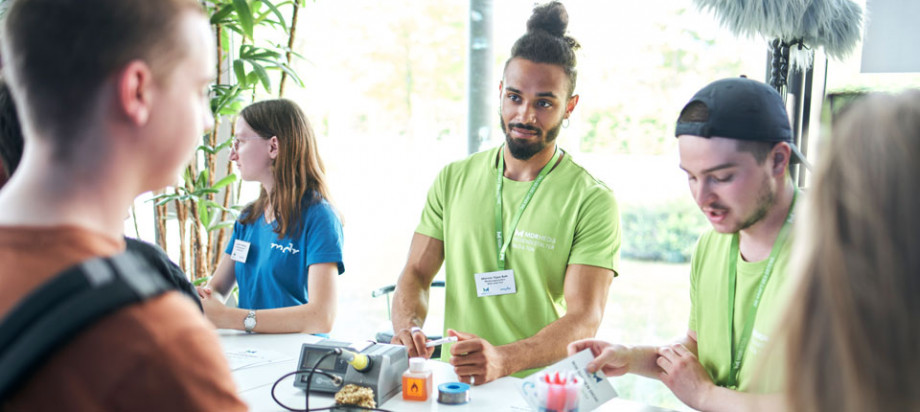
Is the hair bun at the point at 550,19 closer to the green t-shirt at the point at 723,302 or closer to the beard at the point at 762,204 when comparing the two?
the green t-shirt at the point at 723,302

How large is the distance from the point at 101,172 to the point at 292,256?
70.9 inches

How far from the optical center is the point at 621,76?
4746 mm

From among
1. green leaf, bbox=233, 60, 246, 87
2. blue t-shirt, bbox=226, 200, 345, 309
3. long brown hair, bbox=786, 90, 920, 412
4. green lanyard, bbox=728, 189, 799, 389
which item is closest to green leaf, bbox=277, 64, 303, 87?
green leaf, bbox=233, 60, 246, 87

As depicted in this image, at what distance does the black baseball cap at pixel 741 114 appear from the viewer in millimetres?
1632

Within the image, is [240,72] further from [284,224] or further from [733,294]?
[733,294]

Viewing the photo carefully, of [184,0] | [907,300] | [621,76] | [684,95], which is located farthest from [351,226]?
[907,300]

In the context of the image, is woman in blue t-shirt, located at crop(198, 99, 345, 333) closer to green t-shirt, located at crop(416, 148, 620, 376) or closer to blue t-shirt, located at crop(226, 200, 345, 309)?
blue t-shirt, located at crop(226, 200, 345, 309)

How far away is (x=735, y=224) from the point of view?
169 cm

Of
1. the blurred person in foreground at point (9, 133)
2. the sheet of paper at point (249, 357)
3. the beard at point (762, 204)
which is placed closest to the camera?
the blurred person in foreground at point (9, 133)

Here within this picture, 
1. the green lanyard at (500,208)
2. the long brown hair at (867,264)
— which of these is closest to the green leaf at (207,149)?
the green lanyard at (500,208)

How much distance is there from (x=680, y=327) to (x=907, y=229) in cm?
502

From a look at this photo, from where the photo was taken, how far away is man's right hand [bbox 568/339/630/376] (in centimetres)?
175

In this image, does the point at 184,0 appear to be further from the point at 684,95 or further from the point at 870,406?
the point at 684,95

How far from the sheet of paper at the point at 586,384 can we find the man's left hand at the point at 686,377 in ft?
0.59
